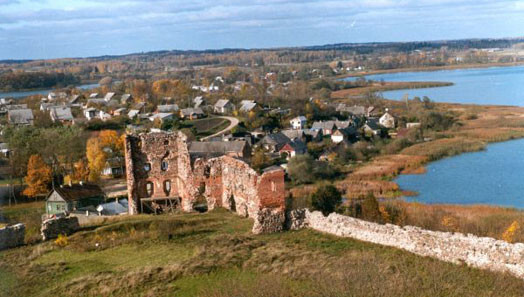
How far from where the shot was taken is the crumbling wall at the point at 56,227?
17844 mm

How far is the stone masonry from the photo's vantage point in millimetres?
17219

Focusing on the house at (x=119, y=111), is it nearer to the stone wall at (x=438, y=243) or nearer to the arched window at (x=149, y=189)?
the arched window at (x=149, y=189)

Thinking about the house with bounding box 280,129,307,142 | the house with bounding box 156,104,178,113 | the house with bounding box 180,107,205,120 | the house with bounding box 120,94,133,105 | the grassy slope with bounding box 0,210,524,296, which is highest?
the grassy slope with bounding box 0,210,524,296

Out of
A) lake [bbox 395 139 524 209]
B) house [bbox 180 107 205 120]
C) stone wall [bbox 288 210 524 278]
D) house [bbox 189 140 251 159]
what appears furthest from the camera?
house [bbox 180 107 205 120]

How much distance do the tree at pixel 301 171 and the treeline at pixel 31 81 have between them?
70.6 metres

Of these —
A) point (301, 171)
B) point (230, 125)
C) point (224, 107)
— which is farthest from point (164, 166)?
point (224, 107)

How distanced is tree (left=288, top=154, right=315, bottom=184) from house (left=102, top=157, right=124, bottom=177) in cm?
1458

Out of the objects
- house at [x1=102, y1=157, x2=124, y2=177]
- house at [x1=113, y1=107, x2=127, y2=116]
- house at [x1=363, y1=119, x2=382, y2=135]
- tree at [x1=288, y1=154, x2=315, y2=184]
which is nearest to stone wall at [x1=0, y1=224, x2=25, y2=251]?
house at [x1=102, y1=157, x2=124, y2=177]

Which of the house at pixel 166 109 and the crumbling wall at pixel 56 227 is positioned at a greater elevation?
the crumbling wall at pixel 56 227

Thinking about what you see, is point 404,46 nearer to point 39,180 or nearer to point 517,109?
point 517,109

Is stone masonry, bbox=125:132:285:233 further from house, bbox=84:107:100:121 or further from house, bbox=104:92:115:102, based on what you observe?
house, bbox=104:92:115:102

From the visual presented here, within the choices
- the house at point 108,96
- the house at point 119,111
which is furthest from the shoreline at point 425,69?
the house at point 119,111

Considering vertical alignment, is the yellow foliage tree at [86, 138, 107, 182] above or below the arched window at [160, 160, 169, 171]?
below

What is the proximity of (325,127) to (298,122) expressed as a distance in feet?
14.4
